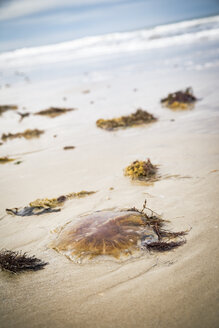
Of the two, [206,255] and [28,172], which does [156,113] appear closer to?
[28,172]

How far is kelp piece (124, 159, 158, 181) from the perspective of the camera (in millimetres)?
4055

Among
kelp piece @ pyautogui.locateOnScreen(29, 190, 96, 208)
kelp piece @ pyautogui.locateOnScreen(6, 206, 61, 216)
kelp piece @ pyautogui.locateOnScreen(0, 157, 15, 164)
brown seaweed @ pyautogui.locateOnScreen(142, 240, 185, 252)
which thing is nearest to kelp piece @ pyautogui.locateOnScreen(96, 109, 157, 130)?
kelp piece @ pyautogui.locateOnScreen(0, 157, 15, 164)

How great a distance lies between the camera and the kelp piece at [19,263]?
8.16 feet

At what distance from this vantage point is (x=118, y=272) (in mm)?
2314

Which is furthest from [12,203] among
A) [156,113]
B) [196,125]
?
[156,113]

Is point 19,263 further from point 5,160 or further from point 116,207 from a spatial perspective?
point 5,160

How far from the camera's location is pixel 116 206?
11.2ft

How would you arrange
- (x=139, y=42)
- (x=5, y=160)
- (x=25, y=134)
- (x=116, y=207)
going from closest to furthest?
(x=116, y=207) < (x=5, y=160) < (x=25, y=134) < (x=139, y=42)

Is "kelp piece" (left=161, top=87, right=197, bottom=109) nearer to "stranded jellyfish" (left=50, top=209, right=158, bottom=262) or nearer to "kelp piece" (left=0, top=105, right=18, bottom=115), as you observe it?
"stranded jellyfish" (left=50, top=209, right=158, bottom=262)

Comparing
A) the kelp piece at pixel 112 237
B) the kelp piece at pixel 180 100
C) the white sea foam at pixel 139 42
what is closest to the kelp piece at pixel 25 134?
the kelp piece at pixel 180 100

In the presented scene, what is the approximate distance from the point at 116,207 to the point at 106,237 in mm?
864

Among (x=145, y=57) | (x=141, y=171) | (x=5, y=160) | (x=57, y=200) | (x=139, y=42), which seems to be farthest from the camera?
(x=139, y=42)

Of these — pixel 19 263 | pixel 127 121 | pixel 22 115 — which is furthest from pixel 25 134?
pixel 19 263

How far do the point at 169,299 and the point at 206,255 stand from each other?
62cm
